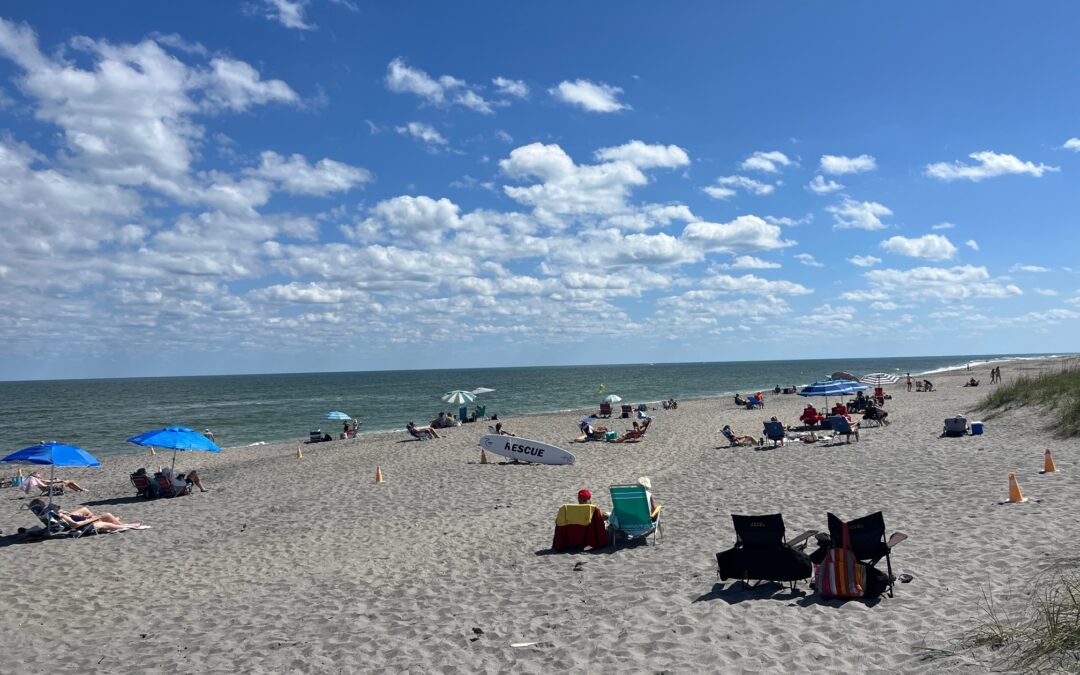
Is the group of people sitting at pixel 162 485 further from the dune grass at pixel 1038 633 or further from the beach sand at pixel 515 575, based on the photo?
the dune grass at pixel 1038 633

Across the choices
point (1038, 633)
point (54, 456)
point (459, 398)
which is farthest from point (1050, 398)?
point (54, 456)

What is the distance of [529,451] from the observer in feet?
64.1

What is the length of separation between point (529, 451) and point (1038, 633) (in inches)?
589

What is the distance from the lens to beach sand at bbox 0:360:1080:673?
6.24 meters

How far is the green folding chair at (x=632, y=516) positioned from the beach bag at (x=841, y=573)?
9.82 feet

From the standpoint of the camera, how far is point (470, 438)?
28.1 meters

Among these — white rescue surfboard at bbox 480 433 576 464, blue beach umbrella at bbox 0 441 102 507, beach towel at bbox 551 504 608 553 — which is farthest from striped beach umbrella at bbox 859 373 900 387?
blue beach umbrella at bbox 0 441 102 507

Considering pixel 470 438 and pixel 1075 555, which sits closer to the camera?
pixel 1075 555

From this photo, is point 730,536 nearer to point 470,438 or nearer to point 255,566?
point 255,566

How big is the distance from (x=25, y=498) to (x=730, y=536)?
1784 cm

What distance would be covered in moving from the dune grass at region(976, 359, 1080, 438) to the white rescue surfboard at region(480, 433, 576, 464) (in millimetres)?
11570

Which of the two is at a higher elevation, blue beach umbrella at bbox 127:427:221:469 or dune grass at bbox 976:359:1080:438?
dune grass at bbox 976:359:1080:438

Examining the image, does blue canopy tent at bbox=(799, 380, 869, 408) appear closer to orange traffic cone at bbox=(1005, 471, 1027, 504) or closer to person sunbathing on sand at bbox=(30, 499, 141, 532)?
orange traffic cone at bbox=(1005, 471, 1027, 504)

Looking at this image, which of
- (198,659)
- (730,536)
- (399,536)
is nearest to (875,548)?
(730,536)
